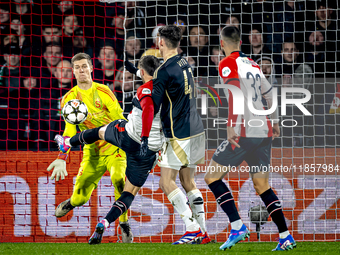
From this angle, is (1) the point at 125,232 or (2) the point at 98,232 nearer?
(2) the point at 98,232

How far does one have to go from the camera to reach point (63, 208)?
509 cm

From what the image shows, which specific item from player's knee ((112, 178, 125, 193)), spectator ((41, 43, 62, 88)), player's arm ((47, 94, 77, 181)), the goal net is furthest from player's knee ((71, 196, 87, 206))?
spectator ((41, 43, 62, 88))

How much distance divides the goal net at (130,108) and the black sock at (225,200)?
152cm

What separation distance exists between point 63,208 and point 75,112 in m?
1.10

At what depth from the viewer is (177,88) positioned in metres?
4.17

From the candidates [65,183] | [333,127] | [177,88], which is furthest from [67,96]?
[333,127]

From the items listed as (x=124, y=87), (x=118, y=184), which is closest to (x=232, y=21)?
(x=124, y=87)

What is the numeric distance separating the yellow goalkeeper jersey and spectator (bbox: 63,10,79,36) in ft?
7.21

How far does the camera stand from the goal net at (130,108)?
214 inches

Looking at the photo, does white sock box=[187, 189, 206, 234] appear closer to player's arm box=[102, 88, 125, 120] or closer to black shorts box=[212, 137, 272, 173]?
black shorts box=[212, 137, 272, 173]

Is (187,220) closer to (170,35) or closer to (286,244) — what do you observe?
(286,244)

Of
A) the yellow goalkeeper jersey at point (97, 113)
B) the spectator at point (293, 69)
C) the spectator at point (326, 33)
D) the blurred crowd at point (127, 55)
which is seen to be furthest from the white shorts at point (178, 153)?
the spectator at point (326, 33)

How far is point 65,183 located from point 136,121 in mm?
1662

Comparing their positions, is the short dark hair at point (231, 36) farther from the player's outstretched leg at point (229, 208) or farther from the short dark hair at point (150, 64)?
the player's outstretched leg at point (229, 208)
